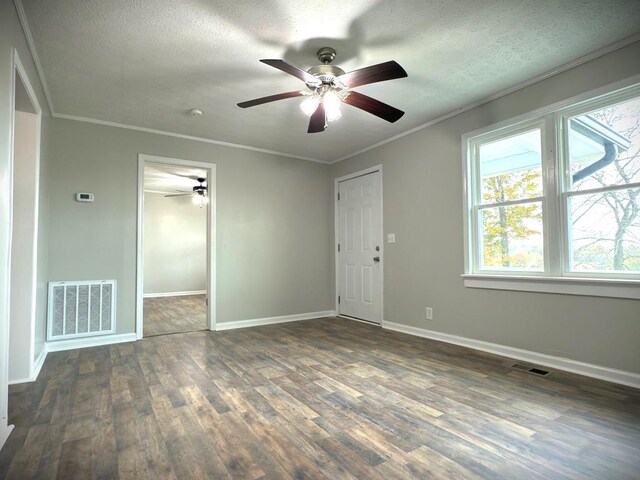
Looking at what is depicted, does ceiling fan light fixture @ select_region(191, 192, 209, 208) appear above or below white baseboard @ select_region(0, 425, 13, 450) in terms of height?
above

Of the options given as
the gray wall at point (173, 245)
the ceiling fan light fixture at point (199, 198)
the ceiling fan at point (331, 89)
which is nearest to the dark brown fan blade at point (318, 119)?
the ceiling fan at point (331, 89)

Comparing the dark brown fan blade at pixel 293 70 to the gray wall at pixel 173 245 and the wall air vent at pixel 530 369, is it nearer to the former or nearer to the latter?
the wall air vent at pixel 530 369

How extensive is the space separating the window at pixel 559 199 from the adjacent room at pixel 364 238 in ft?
0.06

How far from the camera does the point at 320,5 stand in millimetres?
2094

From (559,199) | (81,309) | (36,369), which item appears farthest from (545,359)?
(81,309)

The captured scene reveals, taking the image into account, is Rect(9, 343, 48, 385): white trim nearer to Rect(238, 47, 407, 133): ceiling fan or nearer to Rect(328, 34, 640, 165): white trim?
Rect(238, 47, 407, 133): ceiling fan

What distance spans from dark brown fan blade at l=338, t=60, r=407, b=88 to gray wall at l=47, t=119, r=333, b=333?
109 inches

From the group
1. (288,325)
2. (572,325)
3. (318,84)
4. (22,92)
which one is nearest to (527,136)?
(572,325)

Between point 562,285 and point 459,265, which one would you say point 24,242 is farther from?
point 562,285

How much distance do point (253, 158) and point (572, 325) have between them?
4.13 m

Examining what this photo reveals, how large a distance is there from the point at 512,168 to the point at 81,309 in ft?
15.2

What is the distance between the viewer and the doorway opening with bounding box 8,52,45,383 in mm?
2633

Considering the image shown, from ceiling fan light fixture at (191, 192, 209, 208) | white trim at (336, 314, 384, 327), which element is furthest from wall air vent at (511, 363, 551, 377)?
ceiling fan light fixture at (191, 192, 209, 208)

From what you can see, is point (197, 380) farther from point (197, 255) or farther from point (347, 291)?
point (197, 255)
